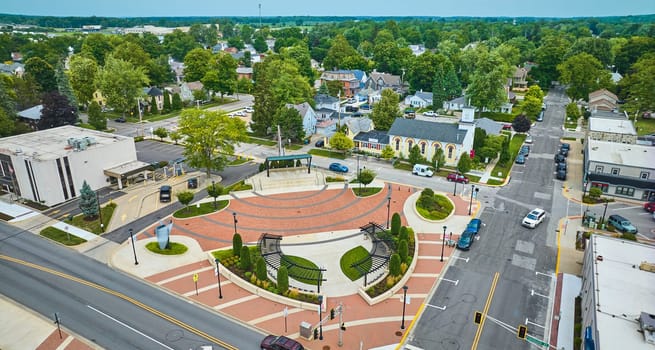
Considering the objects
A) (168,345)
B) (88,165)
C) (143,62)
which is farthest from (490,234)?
(143,62)

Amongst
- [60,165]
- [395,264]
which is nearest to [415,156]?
[395,264]

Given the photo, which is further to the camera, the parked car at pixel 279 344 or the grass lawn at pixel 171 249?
the grass lawn at pixel 171 249

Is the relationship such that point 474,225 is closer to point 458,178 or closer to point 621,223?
point 458,178

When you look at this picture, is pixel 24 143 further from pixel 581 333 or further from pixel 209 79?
pixel 581 333

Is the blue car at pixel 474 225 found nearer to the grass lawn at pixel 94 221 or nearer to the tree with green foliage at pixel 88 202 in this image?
the grass lawn at pixel 94 221

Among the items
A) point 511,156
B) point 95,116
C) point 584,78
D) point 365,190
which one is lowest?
point 365,190

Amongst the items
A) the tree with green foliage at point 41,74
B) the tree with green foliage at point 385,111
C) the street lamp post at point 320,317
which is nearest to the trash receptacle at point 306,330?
the street lamp post at point 320,317
